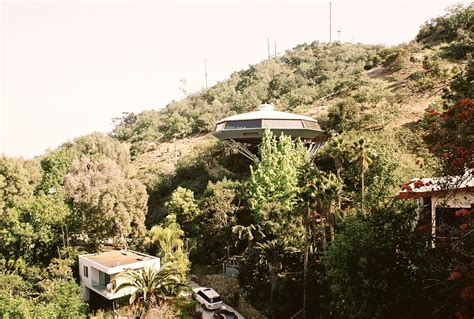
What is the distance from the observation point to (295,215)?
71.5 ft

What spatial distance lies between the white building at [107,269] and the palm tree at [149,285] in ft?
1.51

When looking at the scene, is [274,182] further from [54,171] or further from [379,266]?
[54,171]

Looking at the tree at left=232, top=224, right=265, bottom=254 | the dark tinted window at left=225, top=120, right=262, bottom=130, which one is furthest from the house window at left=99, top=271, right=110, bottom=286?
the dark tinted window at left=225, top=120, right=262, bottom=130

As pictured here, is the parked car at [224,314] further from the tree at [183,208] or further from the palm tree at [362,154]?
the tree at [183,208]

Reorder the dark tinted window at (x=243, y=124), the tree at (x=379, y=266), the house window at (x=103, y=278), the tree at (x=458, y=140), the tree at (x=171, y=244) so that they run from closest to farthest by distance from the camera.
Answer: the tree at (x=458, y=140)
the tree at (x=379, y=266)
the house window at (x=103, y=278)
the tree at (x=171, y=244)
the dark tinted window at (x=243, y=124)

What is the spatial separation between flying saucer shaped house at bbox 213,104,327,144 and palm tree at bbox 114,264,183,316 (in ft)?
45.4

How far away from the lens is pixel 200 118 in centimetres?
6375

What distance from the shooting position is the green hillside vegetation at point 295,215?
11.9 m

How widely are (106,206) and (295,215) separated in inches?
538

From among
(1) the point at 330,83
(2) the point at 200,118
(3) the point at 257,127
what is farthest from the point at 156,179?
(1) the point at 330,83

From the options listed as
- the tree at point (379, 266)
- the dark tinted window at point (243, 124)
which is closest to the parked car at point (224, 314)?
the tree at point (379, 266)

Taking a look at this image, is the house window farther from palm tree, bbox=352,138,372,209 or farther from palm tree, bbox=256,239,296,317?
palm tree, bbox=352,138,372,209

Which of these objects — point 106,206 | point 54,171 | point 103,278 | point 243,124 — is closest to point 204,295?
point 103,278

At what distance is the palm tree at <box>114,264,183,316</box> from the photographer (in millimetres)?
21273
